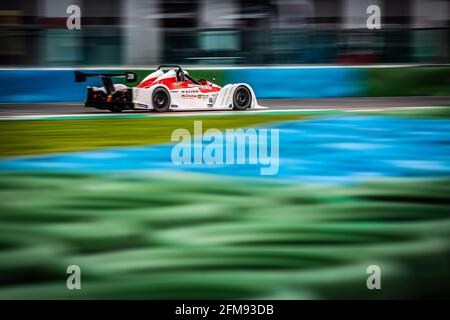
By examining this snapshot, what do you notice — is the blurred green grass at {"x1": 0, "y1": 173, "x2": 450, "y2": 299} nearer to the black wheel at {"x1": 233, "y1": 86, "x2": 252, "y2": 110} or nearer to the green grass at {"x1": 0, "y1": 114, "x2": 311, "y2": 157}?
the green grass at {"x1": 0, "y1": 114, "x2": 311, "y2": 157}

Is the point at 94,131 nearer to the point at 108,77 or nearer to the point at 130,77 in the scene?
the point at 108,77

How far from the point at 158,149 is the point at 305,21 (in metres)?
3.50

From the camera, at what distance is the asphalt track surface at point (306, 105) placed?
9719mm

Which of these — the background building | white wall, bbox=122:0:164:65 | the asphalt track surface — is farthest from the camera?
the asphalt track surface

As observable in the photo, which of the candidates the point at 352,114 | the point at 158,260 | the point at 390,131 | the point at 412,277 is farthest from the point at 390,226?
the point at 352,114

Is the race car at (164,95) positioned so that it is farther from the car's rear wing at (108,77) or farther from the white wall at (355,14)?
the white wall at (355,14)

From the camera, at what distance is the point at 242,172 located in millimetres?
5668

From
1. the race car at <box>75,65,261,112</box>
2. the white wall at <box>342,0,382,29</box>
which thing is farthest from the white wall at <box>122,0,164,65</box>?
the white wall at <box>342,0,382,29</box>

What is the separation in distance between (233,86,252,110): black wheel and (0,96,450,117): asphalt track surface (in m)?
0.31

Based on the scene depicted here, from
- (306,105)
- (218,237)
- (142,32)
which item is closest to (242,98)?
(306,105)

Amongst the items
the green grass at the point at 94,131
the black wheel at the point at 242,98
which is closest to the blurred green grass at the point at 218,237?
the green grass at the point at 94,131

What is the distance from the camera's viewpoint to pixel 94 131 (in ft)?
26.4

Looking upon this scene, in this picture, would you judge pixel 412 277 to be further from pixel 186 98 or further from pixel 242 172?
pixel 186 98

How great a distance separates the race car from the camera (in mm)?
9492
